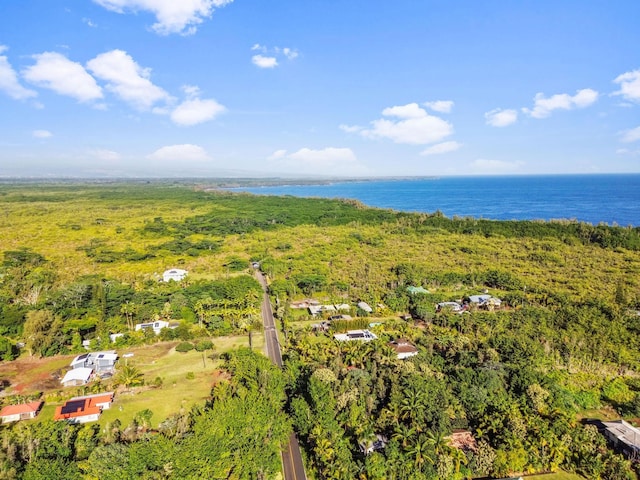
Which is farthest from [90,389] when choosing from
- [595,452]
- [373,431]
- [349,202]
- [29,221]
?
[349,202]

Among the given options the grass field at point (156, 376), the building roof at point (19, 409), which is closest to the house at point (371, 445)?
the grass field at point (156, 376)

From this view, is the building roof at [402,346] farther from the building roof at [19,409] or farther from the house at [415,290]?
the building roof at [19,409]

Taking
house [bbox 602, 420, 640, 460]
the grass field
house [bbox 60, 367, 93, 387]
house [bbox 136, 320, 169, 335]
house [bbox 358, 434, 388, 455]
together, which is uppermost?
house [bbox 358, 434, 388, 455]

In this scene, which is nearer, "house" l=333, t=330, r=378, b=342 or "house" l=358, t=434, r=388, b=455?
"house" l=358, t=434, r=388, b=455

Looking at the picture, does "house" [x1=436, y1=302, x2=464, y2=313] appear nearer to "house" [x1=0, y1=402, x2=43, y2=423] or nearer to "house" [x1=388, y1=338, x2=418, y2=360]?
"house" [x1=388, y1=338, x2=418, y2=360]

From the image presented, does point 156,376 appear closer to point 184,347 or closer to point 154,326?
point 184,347

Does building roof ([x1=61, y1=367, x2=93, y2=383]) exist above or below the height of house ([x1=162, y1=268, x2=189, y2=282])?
below

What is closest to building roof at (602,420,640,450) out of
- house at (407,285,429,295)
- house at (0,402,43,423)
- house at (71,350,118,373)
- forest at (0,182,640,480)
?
forest at (0,182,640,480)
